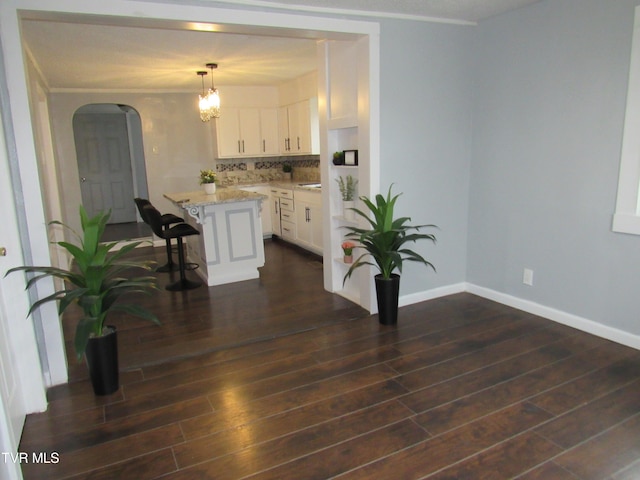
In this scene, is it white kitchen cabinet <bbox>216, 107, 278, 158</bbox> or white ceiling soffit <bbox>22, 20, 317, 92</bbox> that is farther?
white kitchen cabinet <bbox>216, 107, 278, 158</bbox>

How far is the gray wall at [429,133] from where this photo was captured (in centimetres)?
354

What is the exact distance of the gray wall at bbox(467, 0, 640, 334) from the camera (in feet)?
9.69

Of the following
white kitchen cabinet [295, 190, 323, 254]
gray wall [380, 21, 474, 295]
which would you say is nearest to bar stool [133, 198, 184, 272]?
white kitchen cabinet [295, 190, 323, 254]

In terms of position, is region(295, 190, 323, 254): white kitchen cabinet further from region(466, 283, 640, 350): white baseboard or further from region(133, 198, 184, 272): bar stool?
region(466, 283, 640, 350): white baseboard

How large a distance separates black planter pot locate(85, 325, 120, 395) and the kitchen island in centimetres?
210

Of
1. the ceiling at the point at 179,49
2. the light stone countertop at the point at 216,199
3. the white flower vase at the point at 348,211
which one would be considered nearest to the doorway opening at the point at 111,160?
the ceiling at the point at 179,49

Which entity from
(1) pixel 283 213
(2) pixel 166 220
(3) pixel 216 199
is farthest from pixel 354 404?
(1) pixel 283 213

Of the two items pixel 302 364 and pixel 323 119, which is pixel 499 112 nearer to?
pixel 323 119

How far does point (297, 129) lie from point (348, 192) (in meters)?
2.98

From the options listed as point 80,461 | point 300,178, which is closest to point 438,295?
point 80,461

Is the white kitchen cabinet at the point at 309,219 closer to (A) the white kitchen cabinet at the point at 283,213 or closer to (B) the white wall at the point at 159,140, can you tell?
(A) the white kitchen cabinet at the point at 283,213

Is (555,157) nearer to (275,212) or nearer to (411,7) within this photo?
(411,7)

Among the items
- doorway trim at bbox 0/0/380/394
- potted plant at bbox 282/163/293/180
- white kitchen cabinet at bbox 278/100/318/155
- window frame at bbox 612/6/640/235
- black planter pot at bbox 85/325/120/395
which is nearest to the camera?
doorway trim at bbox 0/0/380/394

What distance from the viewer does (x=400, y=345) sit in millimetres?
3156
